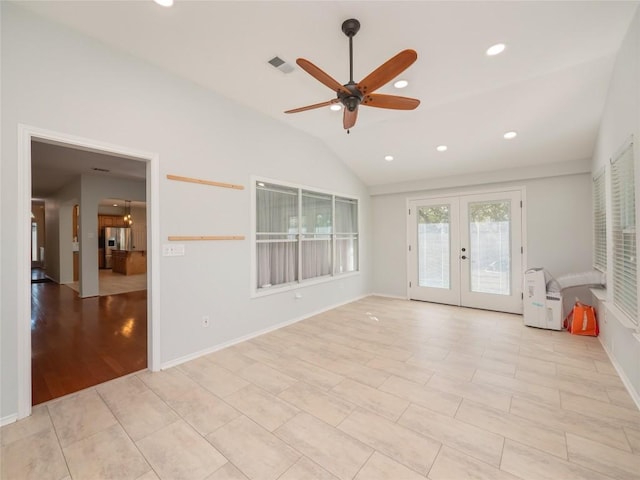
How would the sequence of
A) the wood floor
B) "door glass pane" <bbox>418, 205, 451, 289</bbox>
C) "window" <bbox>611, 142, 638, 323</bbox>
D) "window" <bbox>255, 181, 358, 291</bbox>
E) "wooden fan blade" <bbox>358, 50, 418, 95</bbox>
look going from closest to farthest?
1. "wooden fan blade" <bbox>358, 50, 418, 95</bbox>
2. "window" <bbox>611, 142, 638, 323</bbox>
3. the wood floor
4. "window" <bbox>255, 181, 358, 291</bbox>
5. "door glass pane" <bbox>418, 205, 451, 289</bbox>

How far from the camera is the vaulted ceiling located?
2127 millimetres

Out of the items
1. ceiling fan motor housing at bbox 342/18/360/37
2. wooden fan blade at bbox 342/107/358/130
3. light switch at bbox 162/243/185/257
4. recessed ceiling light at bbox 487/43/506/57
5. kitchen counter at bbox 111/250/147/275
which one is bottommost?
kitchen counter at bbox 111/250/147/275

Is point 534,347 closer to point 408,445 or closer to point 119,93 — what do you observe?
point 408,445

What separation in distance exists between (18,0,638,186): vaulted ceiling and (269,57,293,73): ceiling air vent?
0.05 m

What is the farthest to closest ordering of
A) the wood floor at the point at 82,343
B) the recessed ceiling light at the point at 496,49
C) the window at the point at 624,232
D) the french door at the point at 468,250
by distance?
the french door at the point at 468,250, the wood floor at the point at 82,343, the recessed ceiling light at the point at 496,49, the window at the point at 624,232

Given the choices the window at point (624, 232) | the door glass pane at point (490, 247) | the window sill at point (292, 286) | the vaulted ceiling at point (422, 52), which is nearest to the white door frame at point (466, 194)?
the door glass pane at point (490, 247)

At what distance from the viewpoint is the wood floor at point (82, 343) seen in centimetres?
263

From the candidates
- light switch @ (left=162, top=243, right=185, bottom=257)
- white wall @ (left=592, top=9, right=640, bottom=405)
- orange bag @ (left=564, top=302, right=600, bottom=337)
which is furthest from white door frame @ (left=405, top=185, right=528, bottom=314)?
light switch @ (left=162, top=243, right=185, bottom=257)

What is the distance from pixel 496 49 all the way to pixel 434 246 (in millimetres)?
3704

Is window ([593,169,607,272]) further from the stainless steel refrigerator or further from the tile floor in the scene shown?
the stainless steel refrigerator

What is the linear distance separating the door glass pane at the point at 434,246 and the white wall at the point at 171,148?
2.69 meters

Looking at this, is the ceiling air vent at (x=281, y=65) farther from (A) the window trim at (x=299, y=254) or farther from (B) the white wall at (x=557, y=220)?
(B) the white wall at (x=557, y=220)

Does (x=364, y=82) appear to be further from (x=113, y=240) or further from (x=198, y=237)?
(x=113, y=240)

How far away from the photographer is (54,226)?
841 centimetres
